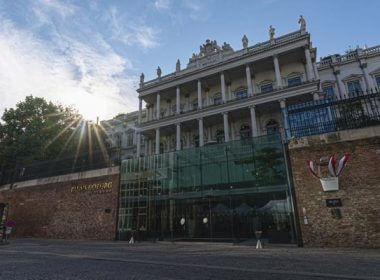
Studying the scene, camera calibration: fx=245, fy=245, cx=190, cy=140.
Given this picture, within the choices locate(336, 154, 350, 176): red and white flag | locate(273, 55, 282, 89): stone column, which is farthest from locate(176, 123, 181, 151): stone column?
locate(336, 154, 350, 176): red and white flag

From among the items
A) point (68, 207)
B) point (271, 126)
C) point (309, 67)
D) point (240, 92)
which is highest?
point (240, 92)

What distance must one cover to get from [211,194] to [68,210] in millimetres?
11908

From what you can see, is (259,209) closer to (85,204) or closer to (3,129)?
(85,204)

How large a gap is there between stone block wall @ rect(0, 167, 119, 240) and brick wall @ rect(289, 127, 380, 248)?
12689mm

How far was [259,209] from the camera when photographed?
14.0 metres

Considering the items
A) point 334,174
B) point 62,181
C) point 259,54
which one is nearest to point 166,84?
point 259,54

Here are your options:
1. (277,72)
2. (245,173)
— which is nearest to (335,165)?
(245,173)

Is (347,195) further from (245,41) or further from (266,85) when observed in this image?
(245,41)

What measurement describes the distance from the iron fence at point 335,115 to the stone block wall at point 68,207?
517 inches

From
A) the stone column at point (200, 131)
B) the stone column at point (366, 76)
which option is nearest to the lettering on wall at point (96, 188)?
the stone column at point (200, 131)

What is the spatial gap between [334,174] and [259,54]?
18.8m

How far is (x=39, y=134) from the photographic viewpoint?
102ft

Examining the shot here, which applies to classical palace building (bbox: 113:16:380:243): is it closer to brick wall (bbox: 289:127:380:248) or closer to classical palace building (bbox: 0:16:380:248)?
classical palace building (bbox: 0:16:380:248)

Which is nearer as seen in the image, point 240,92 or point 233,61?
point 233,61
